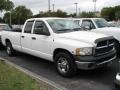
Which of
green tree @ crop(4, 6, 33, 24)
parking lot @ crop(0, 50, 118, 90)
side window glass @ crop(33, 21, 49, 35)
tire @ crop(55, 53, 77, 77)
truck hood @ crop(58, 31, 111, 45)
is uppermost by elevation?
green tree @ crop(4, 6, 33, 24)

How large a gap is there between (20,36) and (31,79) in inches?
130

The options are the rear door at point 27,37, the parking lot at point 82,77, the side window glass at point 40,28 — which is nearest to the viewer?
the parking lot at point 82,77

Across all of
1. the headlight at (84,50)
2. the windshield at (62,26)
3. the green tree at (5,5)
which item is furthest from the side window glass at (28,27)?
the green tree at (5,5)

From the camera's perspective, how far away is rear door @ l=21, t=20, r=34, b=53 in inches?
340

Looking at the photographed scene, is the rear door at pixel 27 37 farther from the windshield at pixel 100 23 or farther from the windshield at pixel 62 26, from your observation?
the windshield at pixel 100 23

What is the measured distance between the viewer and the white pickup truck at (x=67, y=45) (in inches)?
254

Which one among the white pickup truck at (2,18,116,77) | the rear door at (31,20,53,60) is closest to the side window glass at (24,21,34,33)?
the white pickup truck at (2,18,116,77)

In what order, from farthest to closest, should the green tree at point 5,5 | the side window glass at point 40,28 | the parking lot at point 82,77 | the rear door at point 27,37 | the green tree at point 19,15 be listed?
the green tree at point 19,15 → the green tree at point 5,5 → the rear door at point 27,37 → the side window glass at point 40,28 → the parking lot at point 82,77

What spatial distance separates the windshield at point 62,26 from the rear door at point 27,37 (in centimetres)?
109

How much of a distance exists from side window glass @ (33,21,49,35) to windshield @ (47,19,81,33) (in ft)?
0.75

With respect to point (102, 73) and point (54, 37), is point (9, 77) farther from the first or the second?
point (102, 73)

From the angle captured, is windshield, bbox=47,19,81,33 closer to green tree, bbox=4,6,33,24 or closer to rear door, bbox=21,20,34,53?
rear door, bbox=21,20,34,53

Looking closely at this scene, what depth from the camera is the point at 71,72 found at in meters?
6.76

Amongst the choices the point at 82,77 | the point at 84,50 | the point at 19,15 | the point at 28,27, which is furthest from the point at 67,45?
the point at 19,15
